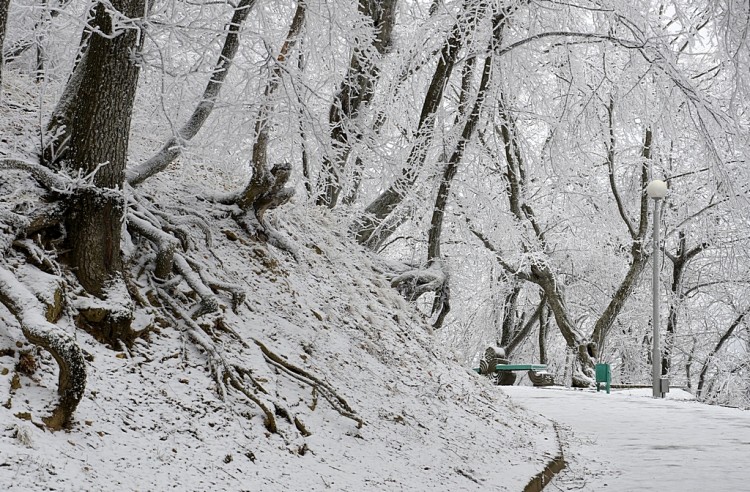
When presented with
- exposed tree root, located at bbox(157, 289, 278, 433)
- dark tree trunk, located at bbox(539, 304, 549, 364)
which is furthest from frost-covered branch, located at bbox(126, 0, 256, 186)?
dark tree trunk, located at bbox(539, 304, 549, 364)

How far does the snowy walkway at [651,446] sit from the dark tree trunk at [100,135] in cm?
408

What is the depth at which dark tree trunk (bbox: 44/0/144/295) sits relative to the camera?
16.2ft

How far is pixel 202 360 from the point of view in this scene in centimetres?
499

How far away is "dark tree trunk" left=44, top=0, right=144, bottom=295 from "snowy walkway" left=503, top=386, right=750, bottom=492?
408 centimetres

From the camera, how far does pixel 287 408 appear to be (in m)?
5.00

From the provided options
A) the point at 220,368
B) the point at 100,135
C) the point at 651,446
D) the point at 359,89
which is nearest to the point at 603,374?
the point at 651,446

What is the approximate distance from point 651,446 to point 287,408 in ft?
16.3

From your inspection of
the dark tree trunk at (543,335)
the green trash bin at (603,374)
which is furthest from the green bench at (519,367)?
the dark tree trunk at (543,335)

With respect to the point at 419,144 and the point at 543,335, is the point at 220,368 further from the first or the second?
the point at 543,335

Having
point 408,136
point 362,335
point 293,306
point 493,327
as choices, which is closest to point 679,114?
point 408,136

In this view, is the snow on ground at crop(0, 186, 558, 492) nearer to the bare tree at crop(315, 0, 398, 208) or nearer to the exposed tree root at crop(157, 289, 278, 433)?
the exposed tree root at crop(157, 289, 278, 433)

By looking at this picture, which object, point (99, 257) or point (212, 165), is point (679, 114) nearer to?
point (212, 165)

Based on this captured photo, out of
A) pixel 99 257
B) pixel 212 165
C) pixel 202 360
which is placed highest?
pixel 212 165

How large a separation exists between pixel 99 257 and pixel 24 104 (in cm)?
307
